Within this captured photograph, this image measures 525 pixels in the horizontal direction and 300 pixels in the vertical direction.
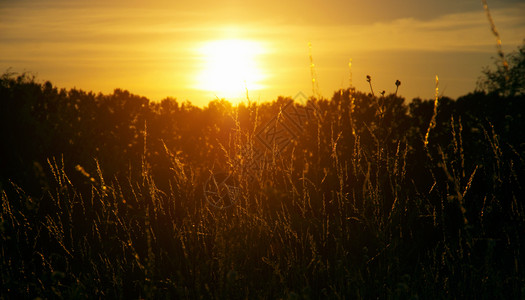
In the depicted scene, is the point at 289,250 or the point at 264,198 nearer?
the point at 289,250

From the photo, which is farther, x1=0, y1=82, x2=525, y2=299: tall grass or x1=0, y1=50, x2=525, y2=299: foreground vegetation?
x1=0, y1=50, x2=525, y2=299: foreground vegetation

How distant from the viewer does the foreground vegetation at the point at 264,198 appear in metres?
3.52

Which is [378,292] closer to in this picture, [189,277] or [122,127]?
[189,277]

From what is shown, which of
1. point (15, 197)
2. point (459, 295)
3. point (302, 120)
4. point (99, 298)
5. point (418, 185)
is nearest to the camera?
point (459, 295)

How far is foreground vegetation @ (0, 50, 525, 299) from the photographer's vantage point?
11.5 feet

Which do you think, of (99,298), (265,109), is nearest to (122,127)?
(265,109)

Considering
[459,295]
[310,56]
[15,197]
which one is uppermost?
[310,56]

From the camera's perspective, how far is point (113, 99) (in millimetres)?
11625

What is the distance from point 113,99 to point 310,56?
793cm

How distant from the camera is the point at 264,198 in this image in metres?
5.82

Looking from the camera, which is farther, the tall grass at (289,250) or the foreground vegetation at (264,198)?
the foreground vegetation at (264,198)

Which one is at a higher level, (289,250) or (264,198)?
(264,198)

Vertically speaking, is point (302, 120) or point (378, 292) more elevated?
point (302, 120)

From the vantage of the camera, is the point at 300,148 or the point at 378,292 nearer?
the point at 378,292
